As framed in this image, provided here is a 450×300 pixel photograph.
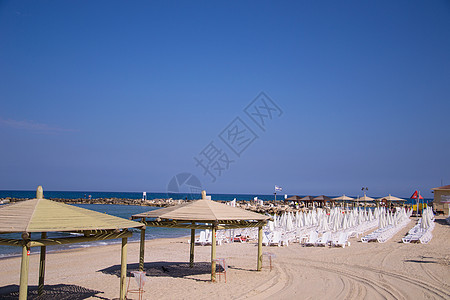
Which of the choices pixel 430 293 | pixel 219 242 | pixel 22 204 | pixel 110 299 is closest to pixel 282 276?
pixel 430 293

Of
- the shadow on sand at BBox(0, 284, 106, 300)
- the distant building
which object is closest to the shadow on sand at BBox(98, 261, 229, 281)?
the shadow on sand at BBox(0, 284, 106, 300)

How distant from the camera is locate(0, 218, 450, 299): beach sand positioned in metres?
8.04

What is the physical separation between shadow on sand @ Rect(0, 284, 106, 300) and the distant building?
35748mm

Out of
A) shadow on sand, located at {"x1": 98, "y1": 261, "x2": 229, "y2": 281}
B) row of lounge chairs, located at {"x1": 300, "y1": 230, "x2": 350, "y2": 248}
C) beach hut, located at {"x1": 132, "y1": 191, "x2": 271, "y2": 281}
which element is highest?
beach hut, located at {"x1": 132, "y1": 191, "x2": 271, "y2": 281}

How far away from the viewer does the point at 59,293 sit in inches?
311

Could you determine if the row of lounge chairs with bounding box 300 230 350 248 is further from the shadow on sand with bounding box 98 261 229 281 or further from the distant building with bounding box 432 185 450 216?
the distant building with bounding box 432 185 450 216

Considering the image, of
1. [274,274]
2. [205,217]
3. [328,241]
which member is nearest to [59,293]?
[205,217]

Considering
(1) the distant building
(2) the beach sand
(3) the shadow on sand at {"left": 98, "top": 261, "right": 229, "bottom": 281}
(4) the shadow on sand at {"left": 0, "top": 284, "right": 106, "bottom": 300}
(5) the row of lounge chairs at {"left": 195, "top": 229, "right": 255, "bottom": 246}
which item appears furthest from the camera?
(1) the distant building

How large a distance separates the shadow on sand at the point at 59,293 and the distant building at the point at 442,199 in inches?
1407

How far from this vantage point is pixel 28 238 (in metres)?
5.54

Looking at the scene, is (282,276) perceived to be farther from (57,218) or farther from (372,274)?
(57,218)

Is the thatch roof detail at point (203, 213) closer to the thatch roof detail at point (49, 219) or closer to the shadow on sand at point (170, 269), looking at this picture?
the shadow on sand at point (170, 269)

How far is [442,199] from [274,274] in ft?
109

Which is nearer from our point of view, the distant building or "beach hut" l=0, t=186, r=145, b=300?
Answer: "beach hut" l=0, t=186, r=145, b=300
